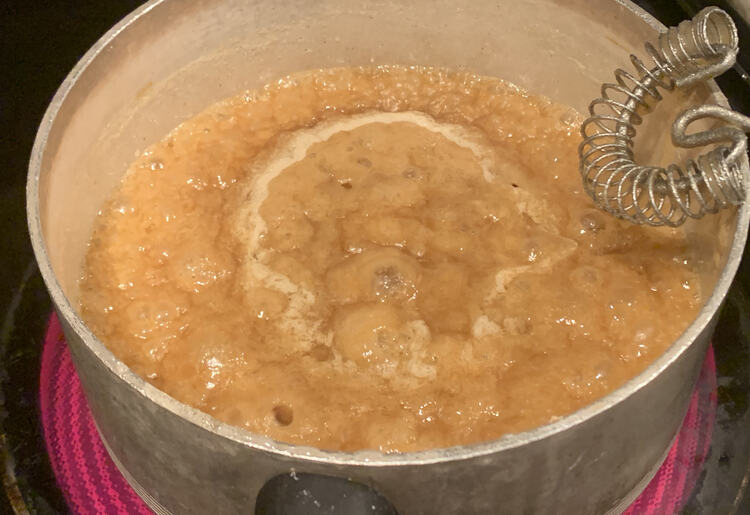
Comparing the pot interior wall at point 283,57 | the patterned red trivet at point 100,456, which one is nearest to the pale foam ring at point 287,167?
the pot interior wall at point 283,57

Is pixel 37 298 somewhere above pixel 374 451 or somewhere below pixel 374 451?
below

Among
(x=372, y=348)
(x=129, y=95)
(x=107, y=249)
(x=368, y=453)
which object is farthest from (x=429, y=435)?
(x=129, y=95)

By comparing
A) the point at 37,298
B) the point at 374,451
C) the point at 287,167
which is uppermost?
the point at 374,451

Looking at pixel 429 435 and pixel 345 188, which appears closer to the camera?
pixel 429 435

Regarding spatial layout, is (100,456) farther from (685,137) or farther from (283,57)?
(685,137)

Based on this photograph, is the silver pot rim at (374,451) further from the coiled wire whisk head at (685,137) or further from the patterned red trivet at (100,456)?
the patterned red trivet at (100,456)

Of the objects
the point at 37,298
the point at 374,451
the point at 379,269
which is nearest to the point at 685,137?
the point at 379,269

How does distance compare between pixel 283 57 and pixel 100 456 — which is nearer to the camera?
pixel 100 456

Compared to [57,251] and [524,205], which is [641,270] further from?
[57,251]
